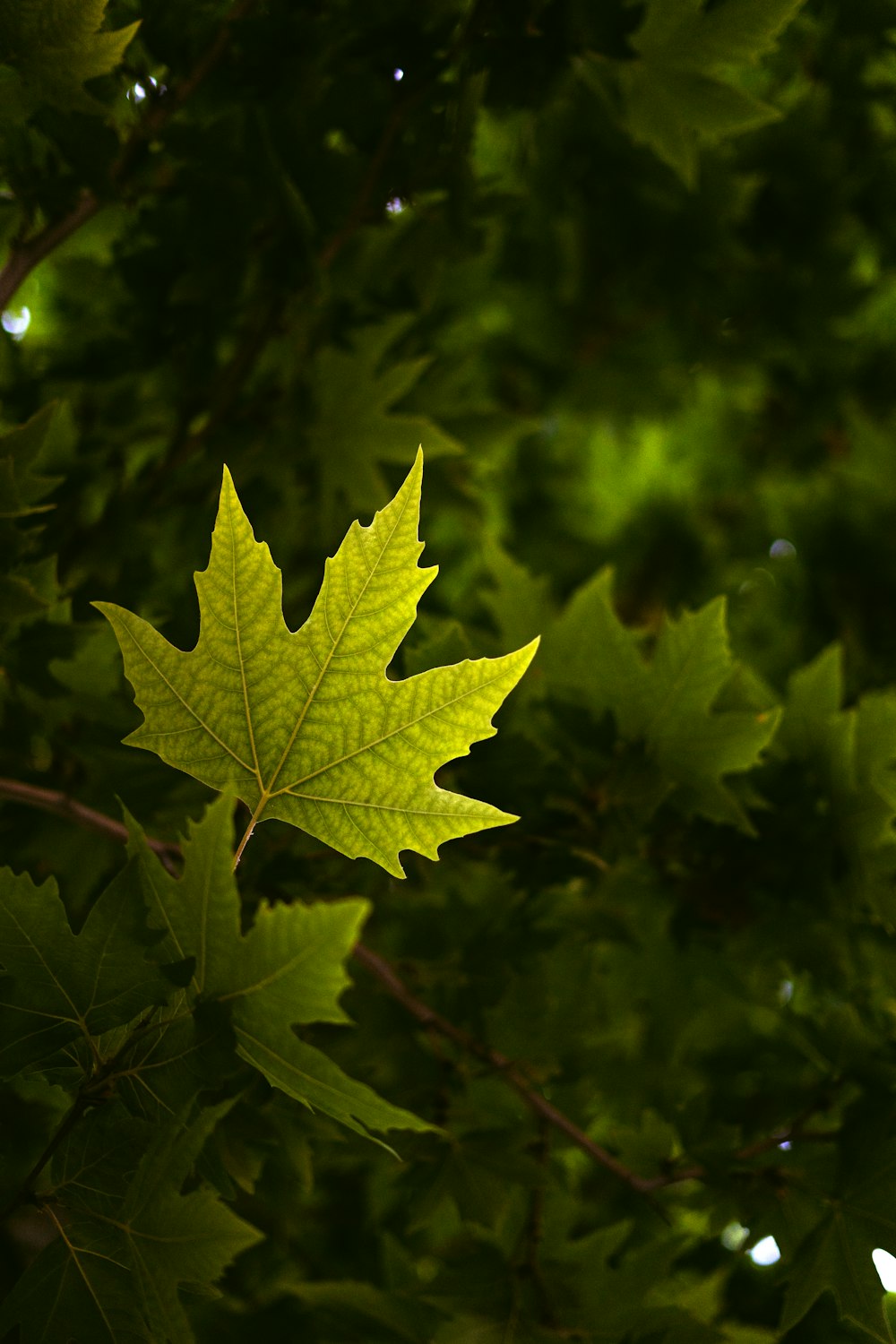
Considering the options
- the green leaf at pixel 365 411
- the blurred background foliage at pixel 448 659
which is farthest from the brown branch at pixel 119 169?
the green leaf at pixel 365 411

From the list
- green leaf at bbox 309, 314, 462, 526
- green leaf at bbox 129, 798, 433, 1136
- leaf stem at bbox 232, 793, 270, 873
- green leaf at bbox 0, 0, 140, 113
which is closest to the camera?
green leaf at bbox 129, 798, 433, 1136

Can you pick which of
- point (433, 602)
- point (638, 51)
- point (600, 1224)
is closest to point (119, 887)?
point (638, 51)

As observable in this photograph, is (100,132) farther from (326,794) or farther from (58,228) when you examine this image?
(326,794)

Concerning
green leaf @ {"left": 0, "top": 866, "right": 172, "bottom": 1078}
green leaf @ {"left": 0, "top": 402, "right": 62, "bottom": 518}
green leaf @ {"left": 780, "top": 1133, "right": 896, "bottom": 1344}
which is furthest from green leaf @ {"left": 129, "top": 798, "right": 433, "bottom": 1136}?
green leaf @ {"left": 780, "top": 1133, "right": 896, "bottom": 1344}

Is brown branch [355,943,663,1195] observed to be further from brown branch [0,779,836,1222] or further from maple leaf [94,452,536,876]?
maple leaf [94,452,536,876]

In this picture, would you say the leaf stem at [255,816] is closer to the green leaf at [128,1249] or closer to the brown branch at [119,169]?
the green leaf at [128,1249]

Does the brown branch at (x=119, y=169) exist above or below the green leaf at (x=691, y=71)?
above

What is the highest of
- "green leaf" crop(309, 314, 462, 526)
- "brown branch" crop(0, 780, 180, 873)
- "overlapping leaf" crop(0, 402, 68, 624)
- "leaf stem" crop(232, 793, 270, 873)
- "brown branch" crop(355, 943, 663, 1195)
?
"overlapping leaf" crop(0, 402, 68, 624)

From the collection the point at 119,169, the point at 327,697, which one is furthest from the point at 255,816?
the point at 119,169
